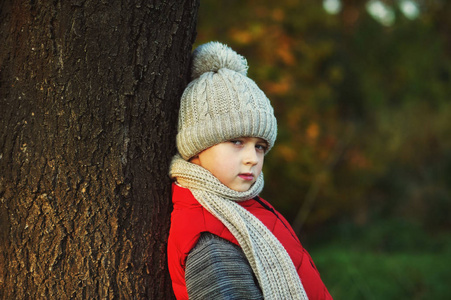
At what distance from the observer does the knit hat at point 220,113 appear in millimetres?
2111

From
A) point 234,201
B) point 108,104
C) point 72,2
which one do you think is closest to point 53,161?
point 108,104

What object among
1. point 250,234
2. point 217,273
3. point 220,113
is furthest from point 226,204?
point 220,113

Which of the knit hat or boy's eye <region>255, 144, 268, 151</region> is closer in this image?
the knit hat

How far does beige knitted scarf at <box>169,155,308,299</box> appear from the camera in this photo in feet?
6.45

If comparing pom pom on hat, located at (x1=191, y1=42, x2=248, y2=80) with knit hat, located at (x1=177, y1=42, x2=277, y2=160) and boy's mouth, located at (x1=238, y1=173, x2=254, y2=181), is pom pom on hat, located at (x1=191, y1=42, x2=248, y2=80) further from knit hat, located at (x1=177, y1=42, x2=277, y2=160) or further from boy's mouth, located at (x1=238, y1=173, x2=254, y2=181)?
boy's mouth, located at (x1=238, y1=173, x2=254, y2=181)

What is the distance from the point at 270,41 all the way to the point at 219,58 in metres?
5.87

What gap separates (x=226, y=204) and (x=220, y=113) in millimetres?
399

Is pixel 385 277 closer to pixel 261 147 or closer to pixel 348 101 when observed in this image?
pixel 261 147

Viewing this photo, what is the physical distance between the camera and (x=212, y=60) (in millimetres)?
2289

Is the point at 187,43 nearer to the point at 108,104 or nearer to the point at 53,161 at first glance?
the point at 108,104

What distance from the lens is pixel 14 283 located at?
194 cm

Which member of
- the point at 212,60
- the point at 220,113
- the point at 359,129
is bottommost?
the point at 220,113

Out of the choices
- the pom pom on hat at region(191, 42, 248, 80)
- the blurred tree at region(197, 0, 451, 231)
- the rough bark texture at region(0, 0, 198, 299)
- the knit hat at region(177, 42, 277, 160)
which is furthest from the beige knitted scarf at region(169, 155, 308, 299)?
the blurred tree at region(197, 0, 451, 231)

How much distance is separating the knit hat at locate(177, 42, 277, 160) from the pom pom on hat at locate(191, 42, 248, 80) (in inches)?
1.7
